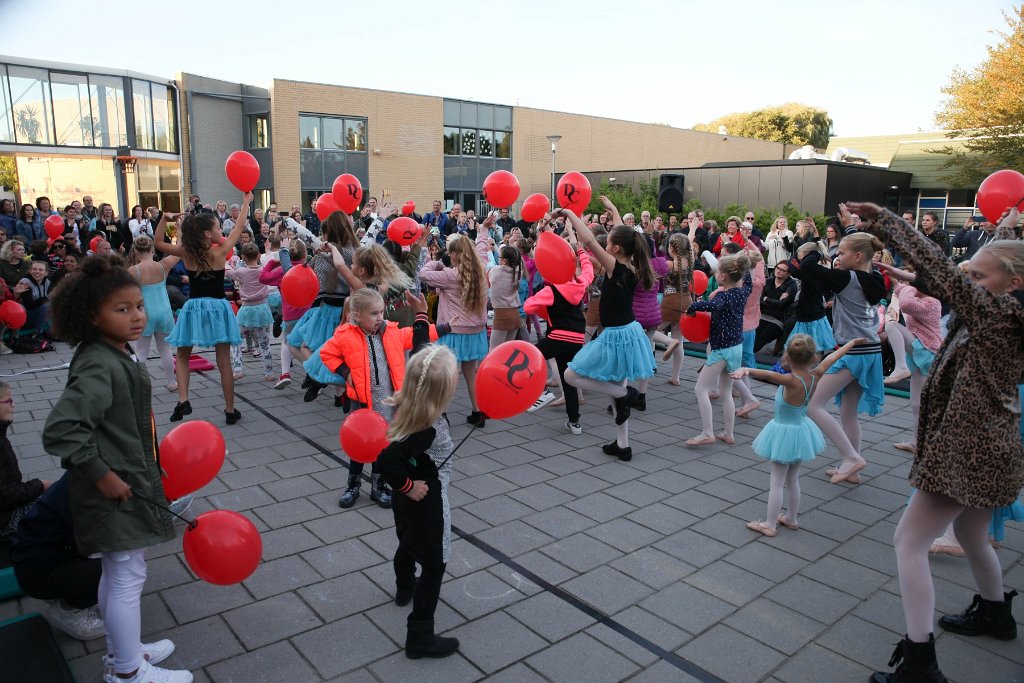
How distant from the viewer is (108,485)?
8.18 feet

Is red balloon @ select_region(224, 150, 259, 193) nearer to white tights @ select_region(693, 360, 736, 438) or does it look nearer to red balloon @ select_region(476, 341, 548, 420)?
red balloon @ select_region(476, 341, 548, 420)

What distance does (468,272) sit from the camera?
20.3 feet

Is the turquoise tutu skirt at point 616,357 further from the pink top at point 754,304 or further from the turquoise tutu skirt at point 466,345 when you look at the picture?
the pink top at point 754,304

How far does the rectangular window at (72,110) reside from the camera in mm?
22125

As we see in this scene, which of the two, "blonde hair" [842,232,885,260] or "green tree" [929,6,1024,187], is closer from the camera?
"blonde hair" [842,232,885,260]

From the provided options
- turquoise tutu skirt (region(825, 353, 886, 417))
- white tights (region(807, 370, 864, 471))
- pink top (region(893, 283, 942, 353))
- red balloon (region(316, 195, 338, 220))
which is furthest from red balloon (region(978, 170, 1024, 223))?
red balloon (region(316, 195, 338, 220))

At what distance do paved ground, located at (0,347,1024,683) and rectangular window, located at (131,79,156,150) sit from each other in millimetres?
22358

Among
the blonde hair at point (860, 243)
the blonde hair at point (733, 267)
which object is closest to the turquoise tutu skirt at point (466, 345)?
the blonde hair at point (733, 267)

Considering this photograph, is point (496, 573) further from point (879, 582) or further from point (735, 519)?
point (879, 582)

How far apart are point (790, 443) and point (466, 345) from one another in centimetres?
326

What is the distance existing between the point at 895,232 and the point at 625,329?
9.88 ft

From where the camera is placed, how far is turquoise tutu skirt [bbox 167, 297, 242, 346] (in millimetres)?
6086

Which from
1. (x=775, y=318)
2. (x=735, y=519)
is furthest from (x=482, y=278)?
(x=775, y=318)

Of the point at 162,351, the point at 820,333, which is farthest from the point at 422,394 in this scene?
the point at 162,351
